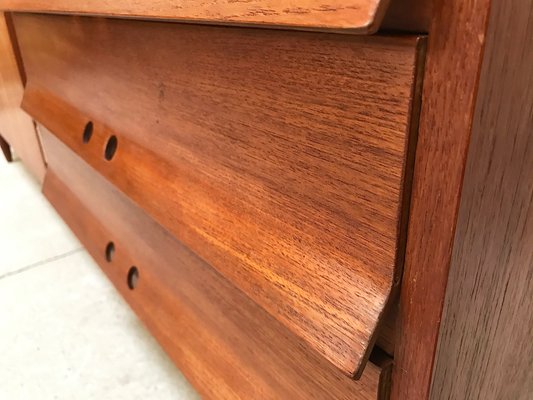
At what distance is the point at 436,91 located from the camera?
233 millimetres

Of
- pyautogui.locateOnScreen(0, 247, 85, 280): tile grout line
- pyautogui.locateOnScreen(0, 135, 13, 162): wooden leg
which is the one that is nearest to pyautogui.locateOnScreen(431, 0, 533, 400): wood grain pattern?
pyautogui.locateOnScreen(0, 247, 85, 280): tile grout line

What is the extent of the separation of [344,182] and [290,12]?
0.10 metres

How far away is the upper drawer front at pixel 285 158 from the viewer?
0.27m

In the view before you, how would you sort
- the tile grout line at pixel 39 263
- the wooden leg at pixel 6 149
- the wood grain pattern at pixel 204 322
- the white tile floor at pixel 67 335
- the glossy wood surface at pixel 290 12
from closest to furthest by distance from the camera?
the glossy wood surface at pixel 290 12 < the wood grain pattern at pixel 204 322 < the white tile floor at pixel 67 335 < the tile grout line at pixel 39 263 < the wooden leg at pixel 6 149

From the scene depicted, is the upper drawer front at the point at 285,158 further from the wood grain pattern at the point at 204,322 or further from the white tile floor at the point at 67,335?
the white tile floor at the point at 67,335

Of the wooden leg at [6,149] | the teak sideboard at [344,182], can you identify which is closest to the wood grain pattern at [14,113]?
the wooden leg at [6,149]

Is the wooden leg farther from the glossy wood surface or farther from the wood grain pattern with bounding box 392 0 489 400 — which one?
the wood grain pattern with bounding box 392 0 489 400

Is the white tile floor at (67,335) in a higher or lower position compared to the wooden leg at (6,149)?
lower

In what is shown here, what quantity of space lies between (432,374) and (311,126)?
16 centimetres

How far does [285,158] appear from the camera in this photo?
0.33 m

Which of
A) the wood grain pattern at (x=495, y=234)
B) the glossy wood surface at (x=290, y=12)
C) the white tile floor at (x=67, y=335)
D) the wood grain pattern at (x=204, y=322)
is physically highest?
the glossy wood surface at (x=290, y=12)

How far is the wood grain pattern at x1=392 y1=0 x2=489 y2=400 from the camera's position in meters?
0.22

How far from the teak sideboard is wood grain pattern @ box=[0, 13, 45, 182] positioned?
539 mm

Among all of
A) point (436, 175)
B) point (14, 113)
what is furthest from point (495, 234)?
point (14, 113)
